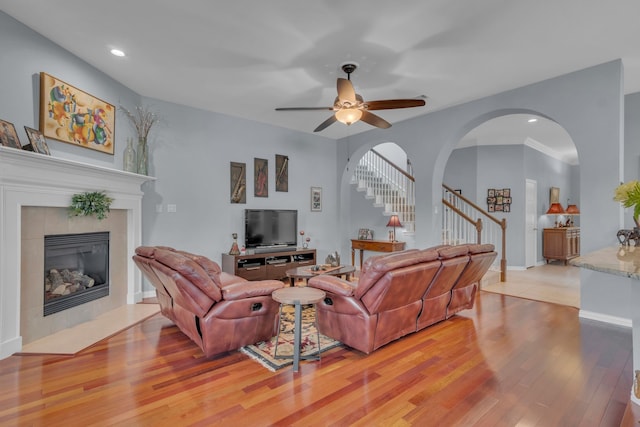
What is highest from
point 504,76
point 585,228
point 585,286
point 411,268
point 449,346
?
point 504,76

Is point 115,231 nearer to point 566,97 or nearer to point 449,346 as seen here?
point 449,346

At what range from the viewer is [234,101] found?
487 cm

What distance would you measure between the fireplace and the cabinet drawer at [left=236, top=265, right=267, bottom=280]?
5.81ft

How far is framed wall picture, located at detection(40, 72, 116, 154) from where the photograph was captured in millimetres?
3201

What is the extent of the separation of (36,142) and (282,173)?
373cm

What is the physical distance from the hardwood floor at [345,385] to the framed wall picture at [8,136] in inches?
71.5

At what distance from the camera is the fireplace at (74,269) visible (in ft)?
10.9

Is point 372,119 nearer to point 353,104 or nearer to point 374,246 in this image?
point 353,104

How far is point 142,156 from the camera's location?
14.8 ft

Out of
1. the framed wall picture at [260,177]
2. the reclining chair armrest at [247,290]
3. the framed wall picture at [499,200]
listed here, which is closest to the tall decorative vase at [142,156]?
the framed wall picture at [260,177]

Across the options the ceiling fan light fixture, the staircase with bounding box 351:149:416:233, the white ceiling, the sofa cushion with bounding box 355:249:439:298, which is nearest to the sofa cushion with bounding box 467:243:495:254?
the sofa cushion with bounding box 355:249:439:298

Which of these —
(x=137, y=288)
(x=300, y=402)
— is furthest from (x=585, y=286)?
(x=137, y=288)

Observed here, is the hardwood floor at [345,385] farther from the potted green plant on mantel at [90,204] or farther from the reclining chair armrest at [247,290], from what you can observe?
the potted green plant on mantel at [90,204]

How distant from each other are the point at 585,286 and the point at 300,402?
3.65 m
